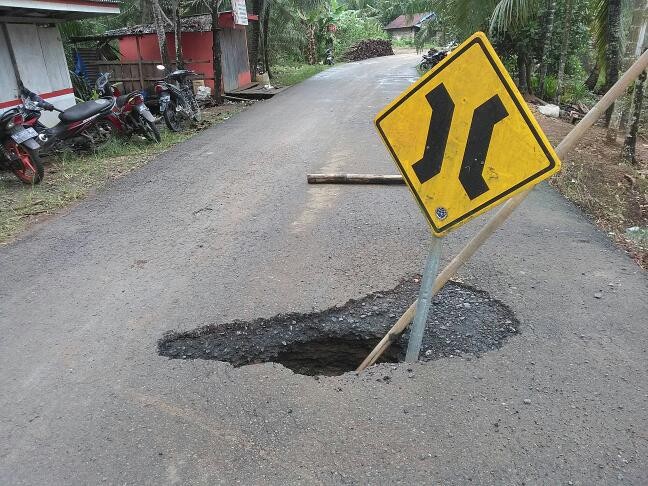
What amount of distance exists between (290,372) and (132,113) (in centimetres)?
722

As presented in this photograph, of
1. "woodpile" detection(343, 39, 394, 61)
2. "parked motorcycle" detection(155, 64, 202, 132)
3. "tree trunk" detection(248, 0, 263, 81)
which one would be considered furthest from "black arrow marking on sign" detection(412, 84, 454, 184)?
"woodpile" detection(343, 39, 394, 61)

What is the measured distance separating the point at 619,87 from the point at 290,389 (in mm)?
2283

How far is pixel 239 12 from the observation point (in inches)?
591

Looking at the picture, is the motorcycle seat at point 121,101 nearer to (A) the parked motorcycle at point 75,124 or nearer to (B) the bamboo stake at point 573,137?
(A) the parked motorcycle at point 75,124

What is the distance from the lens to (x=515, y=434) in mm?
2299

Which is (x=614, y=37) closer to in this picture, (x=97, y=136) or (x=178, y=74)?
(x=178, y=74)

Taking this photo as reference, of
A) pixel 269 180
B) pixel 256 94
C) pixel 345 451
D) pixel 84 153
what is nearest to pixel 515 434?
pixel 345 451

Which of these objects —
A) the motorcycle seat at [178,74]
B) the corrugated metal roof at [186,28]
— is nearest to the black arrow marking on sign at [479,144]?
the motorcycle seat at [178,74]

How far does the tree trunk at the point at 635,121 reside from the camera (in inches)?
248

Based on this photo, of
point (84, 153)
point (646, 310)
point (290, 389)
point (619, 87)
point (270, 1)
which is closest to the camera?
point (619, 87)

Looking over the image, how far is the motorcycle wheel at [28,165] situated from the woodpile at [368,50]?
31.9m

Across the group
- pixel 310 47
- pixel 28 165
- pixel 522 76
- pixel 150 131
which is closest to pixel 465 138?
pixel 28 165

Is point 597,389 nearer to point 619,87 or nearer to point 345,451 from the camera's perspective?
point 345,451

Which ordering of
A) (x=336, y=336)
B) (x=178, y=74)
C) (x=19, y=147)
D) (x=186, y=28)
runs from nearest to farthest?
(x=336, y=336) → (x=19, y=147) → (x=178, y=74) → (x=186, y=28)
